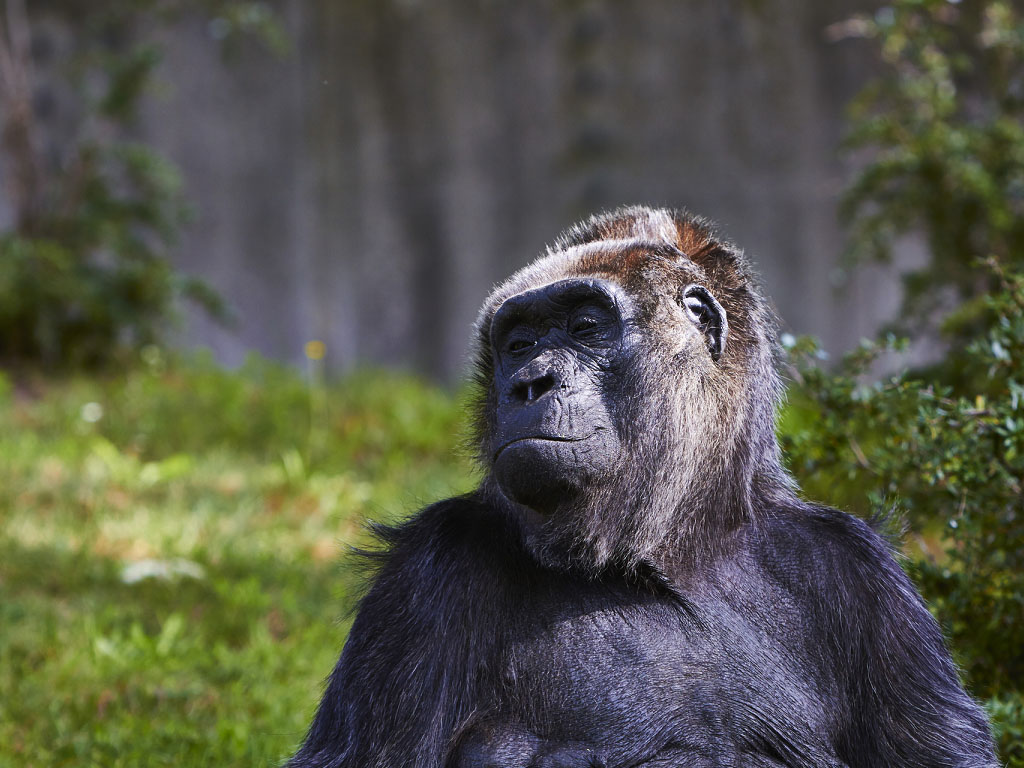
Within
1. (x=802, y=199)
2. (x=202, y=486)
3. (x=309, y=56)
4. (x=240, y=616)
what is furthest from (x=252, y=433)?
(x=802, y=199)

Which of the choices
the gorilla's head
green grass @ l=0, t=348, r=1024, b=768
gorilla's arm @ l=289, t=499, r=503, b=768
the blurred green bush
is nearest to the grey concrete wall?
green grass @ l=0, t=348, r=1024, b=768

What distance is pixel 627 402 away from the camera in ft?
9.35

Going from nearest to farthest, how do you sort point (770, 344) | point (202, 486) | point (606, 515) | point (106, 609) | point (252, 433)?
point (606, 515)
point (770, 344)
point (106, 609)
point (202, 486)
point (252, 433)

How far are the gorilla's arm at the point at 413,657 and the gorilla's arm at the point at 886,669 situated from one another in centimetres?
79

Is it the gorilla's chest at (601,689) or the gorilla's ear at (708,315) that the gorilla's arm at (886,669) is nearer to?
the gorilla's chest at (601,689)

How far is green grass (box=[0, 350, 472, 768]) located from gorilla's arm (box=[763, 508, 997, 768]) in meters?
1.07

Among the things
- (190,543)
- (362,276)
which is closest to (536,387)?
(190,543)

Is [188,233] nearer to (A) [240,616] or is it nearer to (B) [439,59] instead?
(B) [439,59]

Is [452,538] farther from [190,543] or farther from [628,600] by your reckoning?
[190,543]

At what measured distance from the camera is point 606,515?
278 cm

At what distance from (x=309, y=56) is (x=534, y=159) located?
2139 millimetres

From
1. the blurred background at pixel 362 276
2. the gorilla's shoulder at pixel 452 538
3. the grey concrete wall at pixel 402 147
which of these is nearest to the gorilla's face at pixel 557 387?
the gorilla's shoulder at pixel 452 538

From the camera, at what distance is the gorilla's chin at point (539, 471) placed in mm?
2678

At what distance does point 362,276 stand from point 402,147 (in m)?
1.17
